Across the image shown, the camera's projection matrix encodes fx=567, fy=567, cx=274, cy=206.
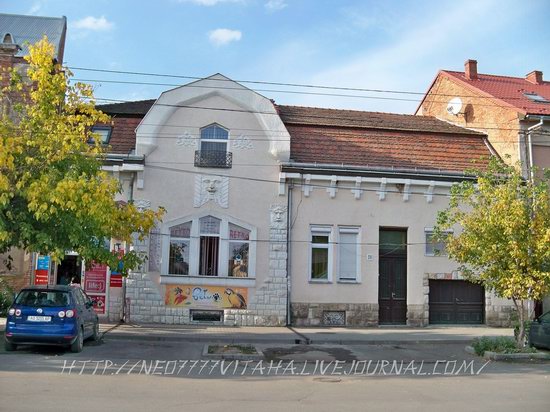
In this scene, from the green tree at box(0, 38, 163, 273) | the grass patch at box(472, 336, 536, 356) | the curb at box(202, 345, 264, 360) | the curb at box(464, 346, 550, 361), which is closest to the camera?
the green tree at box(0, 38, 163, 273)

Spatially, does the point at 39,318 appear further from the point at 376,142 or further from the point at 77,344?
the point at 376,142

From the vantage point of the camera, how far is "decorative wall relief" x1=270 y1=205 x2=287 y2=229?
64.5ft

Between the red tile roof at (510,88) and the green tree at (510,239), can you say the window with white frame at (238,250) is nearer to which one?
the green tree at (510,239)

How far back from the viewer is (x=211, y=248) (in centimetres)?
1953

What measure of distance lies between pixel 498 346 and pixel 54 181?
11170 millimetres

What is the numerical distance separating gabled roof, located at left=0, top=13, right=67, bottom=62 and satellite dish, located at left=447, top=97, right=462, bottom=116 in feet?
55.1

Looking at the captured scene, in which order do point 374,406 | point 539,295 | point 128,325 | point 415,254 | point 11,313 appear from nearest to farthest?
point 374,406
point 11,313
point 539,295
point 128,325
point 415,254

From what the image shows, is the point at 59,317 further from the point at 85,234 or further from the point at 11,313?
the point at 85,234

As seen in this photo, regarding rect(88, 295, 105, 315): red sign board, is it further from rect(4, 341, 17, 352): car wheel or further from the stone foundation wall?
the stone foundation wall

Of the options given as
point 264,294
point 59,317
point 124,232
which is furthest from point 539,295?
point 59,317

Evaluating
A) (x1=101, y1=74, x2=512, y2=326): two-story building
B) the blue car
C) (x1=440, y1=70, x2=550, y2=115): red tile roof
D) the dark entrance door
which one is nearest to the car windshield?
the blue car

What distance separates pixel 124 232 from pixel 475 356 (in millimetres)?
9286

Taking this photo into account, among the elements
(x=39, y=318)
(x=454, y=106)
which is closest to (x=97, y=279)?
(x=39, y=318)

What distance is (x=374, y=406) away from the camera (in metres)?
8.10
